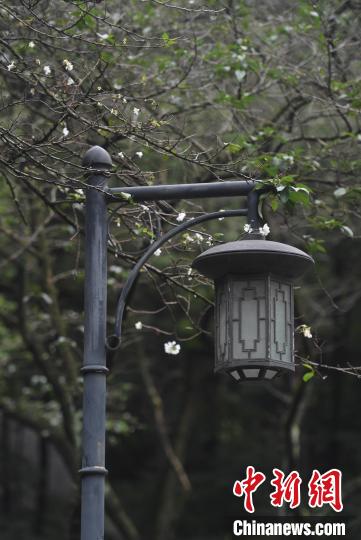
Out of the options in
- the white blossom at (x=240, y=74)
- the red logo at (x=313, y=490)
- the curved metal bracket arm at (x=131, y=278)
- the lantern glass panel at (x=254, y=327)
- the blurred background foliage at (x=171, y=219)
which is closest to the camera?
the lantern glass panel at (x=254, y=327)

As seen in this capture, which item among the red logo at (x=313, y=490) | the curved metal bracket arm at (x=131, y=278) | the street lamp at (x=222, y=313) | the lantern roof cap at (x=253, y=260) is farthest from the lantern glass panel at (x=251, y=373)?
the red logo at (x=313, y=490)

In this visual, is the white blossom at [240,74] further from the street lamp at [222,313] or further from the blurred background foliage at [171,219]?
the street lamp at [222,313]

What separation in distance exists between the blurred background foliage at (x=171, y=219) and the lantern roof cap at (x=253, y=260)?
51cm

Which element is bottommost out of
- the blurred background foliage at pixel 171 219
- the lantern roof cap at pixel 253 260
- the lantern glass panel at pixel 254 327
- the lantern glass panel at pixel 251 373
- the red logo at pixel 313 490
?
the lantern glass panel at pixel 251 373

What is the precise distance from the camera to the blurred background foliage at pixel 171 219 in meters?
6.65

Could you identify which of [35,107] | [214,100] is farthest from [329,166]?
[35,107]

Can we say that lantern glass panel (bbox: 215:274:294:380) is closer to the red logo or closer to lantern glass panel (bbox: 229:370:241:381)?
lantern glass panel (bbox: 229:370:241:381)

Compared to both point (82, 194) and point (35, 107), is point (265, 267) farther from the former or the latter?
point (35, 107)

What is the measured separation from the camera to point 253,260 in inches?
188

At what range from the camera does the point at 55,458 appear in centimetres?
2253

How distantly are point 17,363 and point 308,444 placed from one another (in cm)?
660

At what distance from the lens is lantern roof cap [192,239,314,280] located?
15.6ft

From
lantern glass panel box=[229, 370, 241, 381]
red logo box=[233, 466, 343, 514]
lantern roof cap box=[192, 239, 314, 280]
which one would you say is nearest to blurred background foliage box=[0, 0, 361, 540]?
red logo box=[233, 466, 343, 514]

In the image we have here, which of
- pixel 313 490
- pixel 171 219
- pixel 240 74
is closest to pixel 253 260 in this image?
pixel 171 219
